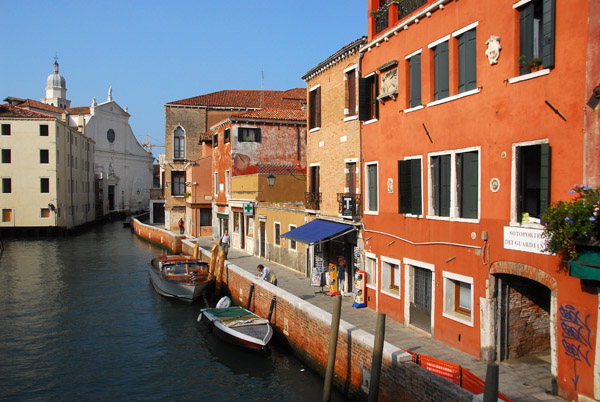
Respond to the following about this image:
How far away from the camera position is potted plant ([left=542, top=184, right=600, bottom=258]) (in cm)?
712

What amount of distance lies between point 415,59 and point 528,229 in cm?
502

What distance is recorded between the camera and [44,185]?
158ft

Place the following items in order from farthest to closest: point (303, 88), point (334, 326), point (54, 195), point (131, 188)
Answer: point (131, 188) → point (54, 195) → point (303, 88) → point (334, 326)

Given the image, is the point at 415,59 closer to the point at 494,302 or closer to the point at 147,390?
the point at 494,302

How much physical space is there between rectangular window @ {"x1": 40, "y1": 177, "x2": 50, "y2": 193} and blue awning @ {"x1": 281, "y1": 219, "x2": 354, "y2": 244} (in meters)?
38.2

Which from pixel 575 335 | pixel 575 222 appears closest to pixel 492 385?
pixel 575 335

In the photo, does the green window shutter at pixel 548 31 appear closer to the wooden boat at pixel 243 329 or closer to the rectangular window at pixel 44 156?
the wooden boat at pixel 243 329

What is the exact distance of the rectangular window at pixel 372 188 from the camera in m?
14.0

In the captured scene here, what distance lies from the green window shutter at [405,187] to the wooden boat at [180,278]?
32.5ft

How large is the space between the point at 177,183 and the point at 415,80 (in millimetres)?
34209

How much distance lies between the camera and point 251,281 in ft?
55.3

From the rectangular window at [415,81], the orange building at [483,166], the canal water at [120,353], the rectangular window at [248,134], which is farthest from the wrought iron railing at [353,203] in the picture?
the rectangular window at [248,134]

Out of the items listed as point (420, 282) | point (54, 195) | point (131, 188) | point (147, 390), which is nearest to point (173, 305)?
point (147, 390)

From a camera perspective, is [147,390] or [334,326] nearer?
[334,326]
